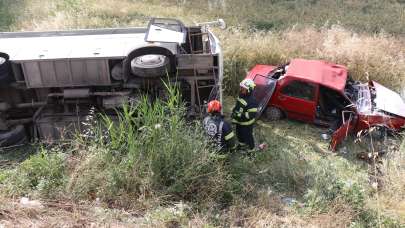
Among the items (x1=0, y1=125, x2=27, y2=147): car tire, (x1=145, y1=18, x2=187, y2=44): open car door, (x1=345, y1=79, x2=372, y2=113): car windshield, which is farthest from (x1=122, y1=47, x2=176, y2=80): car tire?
(x1=345, y1=79, x2=372, y2=113): car windshield

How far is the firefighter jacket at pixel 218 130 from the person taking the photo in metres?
6.34

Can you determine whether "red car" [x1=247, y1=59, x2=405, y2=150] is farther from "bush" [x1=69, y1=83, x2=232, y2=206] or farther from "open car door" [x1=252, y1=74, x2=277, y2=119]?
"bush" [x1=69, y1=83, x2=232, y2=206]

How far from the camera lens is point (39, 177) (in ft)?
18.1

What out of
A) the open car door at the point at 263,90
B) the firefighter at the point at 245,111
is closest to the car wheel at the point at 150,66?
the firefighter at the point at 245,111

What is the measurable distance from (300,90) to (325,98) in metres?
0.62

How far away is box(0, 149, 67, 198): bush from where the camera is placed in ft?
17.4

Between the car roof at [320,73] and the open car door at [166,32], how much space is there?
2.58 m

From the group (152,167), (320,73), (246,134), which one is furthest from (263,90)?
(152,167)

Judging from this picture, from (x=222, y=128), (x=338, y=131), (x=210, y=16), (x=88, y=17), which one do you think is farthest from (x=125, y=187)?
(x=210, y=16)

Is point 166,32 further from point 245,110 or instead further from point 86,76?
point 245,110

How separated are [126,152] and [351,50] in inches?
276

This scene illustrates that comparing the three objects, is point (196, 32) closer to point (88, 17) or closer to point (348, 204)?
point (348, 204)

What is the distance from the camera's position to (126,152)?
5715mm

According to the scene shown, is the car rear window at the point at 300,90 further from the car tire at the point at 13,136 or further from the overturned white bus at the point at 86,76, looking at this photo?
the car tire at the point at 13,136
